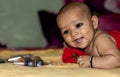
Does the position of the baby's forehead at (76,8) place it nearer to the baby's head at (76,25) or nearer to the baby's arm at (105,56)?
the baby's head at (76,25)

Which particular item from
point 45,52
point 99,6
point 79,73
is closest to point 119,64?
point 79,73

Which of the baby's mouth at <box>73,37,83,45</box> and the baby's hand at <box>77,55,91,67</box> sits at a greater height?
the baby's mouth at <box>73,37,83,45</box>

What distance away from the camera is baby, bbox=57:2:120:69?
3.89ft

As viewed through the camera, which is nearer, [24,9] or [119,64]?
[119,64]

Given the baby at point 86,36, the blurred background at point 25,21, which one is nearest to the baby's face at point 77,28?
the baby at point 86,36

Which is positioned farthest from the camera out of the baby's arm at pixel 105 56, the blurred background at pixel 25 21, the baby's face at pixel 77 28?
the blurred background at pixel 25 21

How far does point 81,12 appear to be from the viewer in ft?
4.22

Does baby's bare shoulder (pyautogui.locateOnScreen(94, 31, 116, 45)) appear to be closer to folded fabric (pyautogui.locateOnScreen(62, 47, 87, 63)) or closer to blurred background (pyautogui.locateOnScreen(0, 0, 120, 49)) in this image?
folded fabric (pyautogui.locateOnScreen(62, 47, 87, 63))

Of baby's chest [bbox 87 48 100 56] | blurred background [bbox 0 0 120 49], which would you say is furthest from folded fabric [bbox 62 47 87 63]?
blurred background [bbox 0 0 120 49]

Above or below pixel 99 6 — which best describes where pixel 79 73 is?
below

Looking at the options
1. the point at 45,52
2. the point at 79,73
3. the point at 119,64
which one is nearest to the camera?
the point at 79,73

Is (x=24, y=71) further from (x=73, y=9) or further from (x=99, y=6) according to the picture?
(x=99, y=6)

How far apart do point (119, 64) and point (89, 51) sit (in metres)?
0.22

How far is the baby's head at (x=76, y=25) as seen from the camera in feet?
4.12
